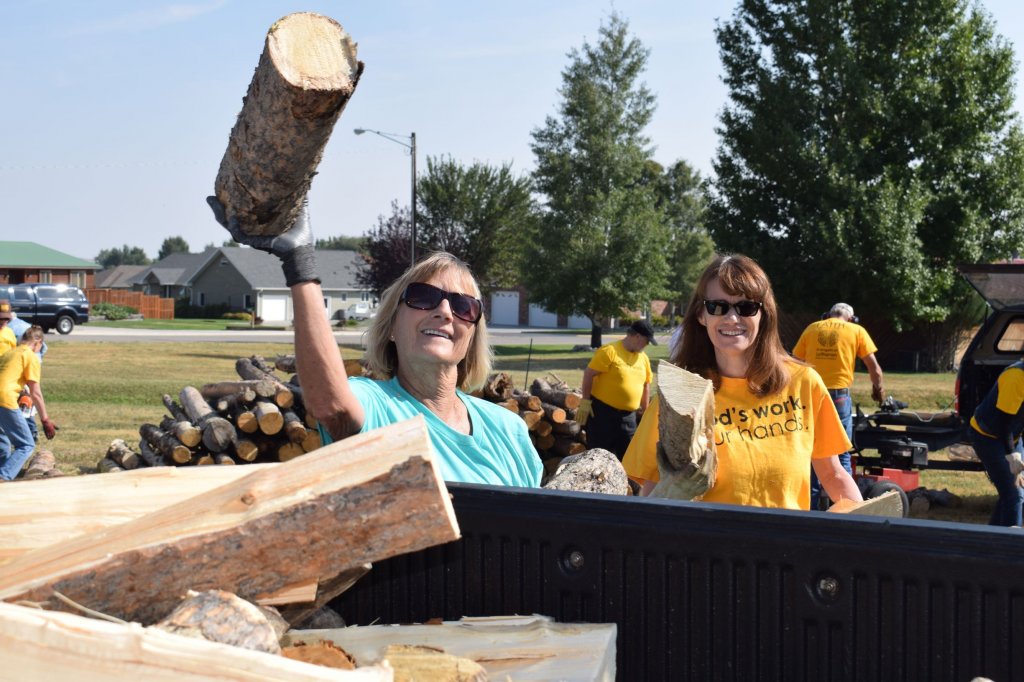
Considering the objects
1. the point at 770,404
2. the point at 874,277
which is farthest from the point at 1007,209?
the point at 770,404

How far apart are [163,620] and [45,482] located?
23.6 inches

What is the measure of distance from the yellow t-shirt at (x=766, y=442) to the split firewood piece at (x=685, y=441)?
0.68 feet

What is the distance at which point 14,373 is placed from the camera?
30.0ft

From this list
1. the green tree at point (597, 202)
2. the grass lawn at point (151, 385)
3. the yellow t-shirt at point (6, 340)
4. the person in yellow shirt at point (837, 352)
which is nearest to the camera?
the person in yellow shirt at point (837, 352)

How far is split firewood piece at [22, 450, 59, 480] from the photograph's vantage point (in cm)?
916

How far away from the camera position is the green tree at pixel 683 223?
50.8m

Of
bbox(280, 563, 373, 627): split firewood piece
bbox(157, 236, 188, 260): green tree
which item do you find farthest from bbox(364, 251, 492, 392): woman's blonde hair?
bbox(157, 236, 188, 260): green tree

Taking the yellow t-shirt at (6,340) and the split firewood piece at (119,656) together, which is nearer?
the split firewood piece at (119,656)

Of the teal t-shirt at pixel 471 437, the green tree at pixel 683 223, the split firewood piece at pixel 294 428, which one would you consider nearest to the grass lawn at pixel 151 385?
the split firewood piece at pixel 294 428

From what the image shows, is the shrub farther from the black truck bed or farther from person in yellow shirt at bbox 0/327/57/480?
the black truck bed

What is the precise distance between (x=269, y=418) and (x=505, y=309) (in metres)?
56.3

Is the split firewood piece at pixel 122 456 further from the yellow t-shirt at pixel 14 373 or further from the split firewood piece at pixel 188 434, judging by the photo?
the yellow t-shirt at pixel 14 373

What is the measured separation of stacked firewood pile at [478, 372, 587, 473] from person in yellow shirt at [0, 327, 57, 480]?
3970 mm

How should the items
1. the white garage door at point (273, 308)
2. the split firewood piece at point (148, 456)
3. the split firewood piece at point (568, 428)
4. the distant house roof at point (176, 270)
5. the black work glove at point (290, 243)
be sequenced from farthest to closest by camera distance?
1. the distant house roof at point (176, 270)
2. the white garage door at point (273, 308)
3. the split firewood piece at point (568, 428)
4. the split firewood piece at point (148, 456)
5. the black work glove at point (290, 243)
